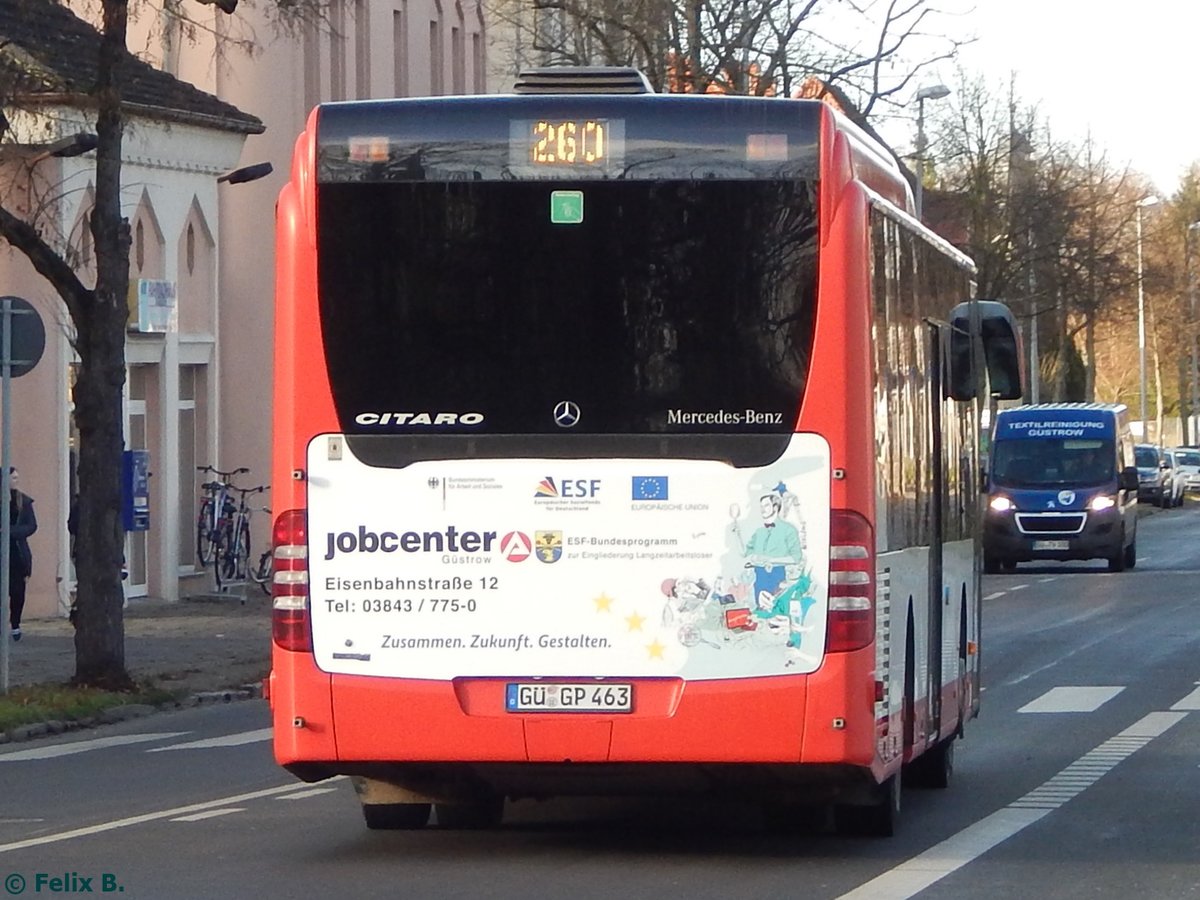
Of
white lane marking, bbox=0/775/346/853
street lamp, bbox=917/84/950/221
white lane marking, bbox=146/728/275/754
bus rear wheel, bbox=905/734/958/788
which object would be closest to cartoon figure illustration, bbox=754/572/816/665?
white lane marking, bbox=0/775/346/853

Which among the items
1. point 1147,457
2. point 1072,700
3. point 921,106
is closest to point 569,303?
point 1072,700

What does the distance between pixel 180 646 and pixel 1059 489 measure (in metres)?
20.6

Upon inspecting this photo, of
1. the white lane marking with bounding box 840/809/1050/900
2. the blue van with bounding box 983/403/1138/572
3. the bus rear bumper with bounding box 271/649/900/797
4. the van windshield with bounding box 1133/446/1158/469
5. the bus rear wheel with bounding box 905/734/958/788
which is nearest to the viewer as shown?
the white lane marking with bounding box 840/809/1050/900

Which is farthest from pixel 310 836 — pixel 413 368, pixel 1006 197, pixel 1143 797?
pixel 1006 197

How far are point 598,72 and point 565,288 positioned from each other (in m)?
1.14

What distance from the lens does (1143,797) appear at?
13.4 metres

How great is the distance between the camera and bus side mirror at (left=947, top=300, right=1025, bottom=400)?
43.4 ft

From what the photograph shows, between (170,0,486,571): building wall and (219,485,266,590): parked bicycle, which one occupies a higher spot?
(170,0,486,571): building wall

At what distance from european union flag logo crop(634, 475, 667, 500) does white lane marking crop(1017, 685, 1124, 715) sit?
9730 millimetres

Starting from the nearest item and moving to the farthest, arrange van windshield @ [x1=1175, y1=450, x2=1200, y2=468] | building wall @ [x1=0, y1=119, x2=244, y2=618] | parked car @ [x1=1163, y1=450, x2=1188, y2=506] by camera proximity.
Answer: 1. building wall @ [x1=0, y1=119, x2=244, y2=618]
2. parked car @ [x1=1163, y1=450, x2=1188, y2=506]
3. van windshield @ [x1=1175, y1=450, x2=1200, y2=468]

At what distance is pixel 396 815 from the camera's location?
11836 mm

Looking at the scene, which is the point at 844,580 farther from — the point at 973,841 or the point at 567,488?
the point at 973,841

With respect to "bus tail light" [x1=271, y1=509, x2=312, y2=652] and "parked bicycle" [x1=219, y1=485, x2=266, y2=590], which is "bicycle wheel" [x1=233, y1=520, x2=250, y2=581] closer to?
"parked bicycle" [x1=219, y1=485, x2=266, y2=590]

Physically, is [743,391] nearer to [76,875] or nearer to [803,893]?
[803,893]
